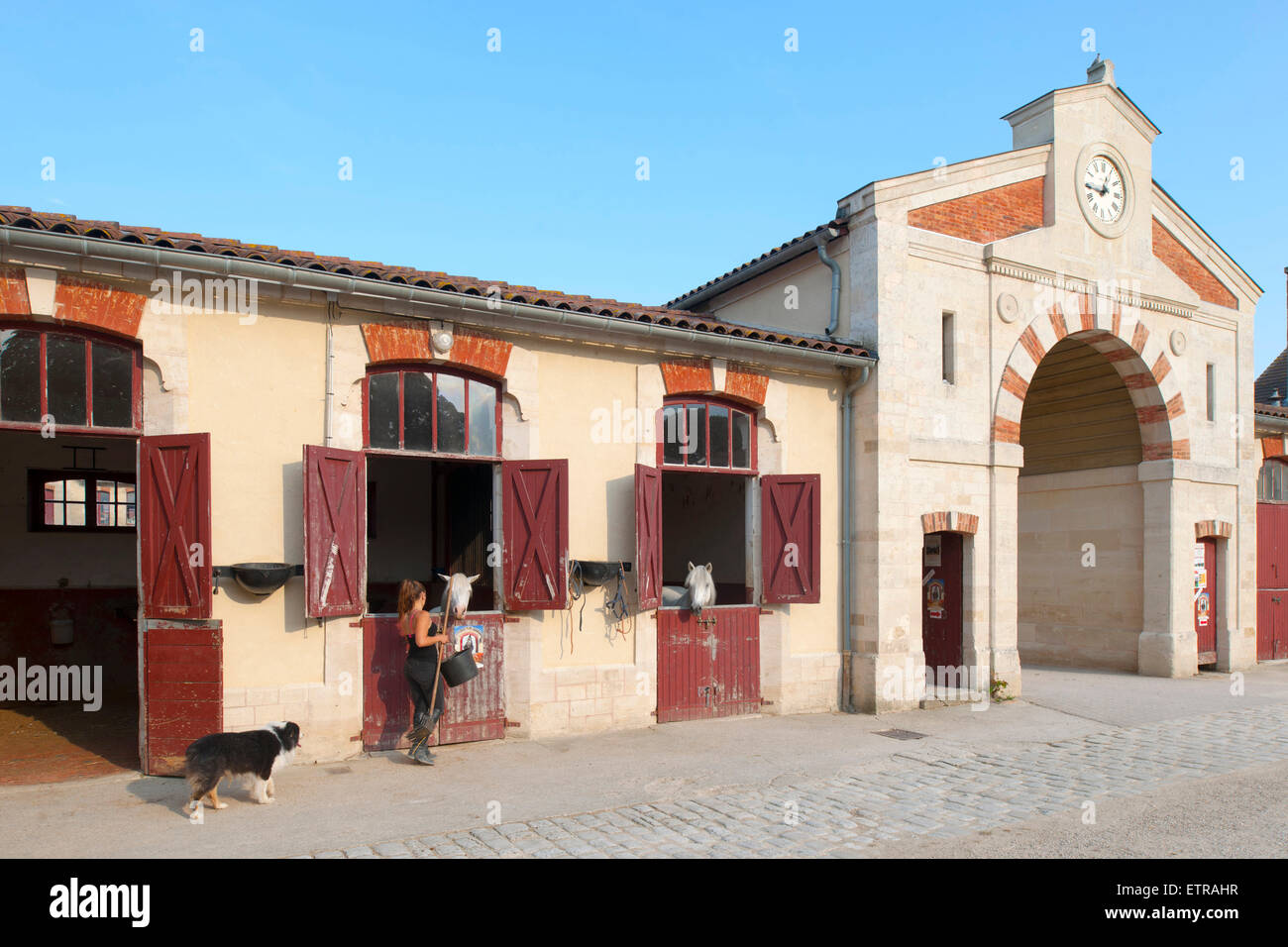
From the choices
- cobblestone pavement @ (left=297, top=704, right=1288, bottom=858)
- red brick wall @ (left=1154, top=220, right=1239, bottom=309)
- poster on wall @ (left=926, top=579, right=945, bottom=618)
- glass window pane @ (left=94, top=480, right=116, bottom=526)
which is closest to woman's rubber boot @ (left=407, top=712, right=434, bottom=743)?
cobblestone pavement @ (left=297, top=704, right=1288, bottom=858)

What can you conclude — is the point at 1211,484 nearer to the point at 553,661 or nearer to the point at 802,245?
the point at 802,245

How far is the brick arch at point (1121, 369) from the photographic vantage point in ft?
39.1

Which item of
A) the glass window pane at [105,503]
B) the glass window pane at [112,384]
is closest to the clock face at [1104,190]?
the glass window pane at [112,384]

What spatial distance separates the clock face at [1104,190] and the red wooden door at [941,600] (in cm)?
552

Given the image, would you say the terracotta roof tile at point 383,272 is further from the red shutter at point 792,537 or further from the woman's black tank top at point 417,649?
the woman's black tank top at point 417,649

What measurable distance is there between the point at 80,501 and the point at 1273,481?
19617mm

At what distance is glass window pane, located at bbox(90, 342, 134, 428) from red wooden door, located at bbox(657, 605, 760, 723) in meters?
5.39

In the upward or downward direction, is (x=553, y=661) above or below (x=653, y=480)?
below

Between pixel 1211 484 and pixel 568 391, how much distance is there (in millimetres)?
11451

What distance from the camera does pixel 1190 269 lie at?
47.1 ft

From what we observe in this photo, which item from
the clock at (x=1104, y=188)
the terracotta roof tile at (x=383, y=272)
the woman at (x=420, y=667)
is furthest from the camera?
the clock at (x=1104, y=188)

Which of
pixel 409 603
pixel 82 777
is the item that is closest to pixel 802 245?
pixel 409 603

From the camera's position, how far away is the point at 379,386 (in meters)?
8.21
